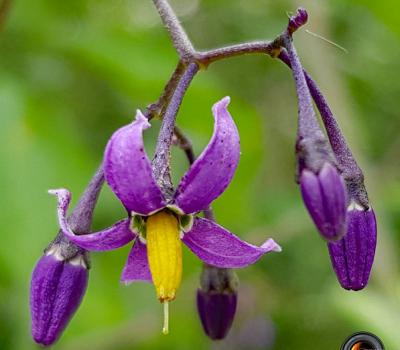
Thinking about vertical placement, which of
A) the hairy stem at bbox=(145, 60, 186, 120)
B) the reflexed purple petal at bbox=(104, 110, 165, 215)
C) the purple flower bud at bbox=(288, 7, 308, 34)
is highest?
the purple flower bud at bbox=(288, 7, 308, 34)

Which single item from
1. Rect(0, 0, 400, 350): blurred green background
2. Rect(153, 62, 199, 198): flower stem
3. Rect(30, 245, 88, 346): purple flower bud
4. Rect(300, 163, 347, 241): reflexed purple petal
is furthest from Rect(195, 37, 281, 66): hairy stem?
Rect(0, 0, 400, 350): blurred green background

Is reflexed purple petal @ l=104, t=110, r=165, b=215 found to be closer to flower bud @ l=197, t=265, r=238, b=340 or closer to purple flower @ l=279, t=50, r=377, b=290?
purple flower @ l=279, t=50, r=377, b=290

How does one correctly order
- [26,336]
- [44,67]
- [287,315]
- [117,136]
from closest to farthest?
1. [117,136]
2. [26,336]
3. [44,67]
4. [287,315]

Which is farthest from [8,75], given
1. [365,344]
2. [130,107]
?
[365,344]

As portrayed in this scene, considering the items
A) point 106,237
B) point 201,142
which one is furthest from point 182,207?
point 201,142

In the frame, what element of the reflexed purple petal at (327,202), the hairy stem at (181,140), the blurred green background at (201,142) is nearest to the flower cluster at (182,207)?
the reflexed purple petal at (327,202)

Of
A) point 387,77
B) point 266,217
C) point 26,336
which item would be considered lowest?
point 26,336

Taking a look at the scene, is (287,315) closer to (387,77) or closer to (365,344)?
(387,77)
